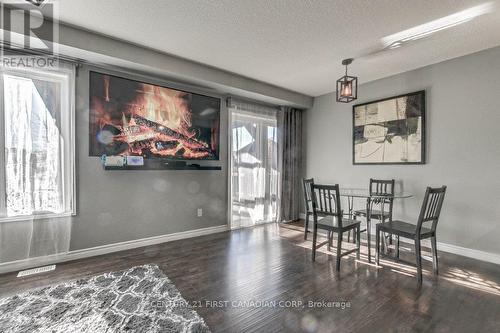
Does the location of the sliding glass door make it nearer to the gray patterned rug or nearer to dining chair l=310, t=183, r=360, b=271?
dining chair l=310, t=183, r=360, b=271

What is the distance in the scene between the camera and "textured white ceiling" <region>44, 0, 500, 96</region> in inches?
84.9

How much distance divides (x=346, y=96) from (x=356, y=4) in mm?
988

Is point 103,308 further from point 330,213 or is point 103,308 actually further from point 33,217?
point 330,213

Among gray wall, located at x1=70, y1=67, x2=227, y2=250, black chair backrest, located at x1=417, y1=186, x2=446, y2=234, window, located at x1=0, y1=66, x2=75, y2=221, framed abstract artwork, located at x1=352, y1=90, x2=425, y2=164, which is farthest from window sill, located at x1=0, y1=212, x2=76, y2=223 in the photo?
framed abstract artwork, located at x1=352, y1=90, x2=425, y2=164

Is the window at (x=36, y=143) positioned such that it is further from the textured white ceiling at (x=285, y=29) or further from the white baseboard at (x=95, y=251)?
the textured white ceiling at (x=285, y=29)

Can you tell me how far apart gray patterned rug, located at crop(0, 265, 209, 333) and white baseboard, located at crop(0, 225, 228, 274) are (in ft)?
2.15

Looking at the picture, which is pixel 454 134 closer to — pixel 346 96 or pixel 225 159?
pixel 346 96

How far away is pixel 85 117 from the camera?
2.95 metres

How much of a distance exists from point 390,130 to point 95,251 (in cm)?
457

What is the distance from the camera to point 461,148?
3141 mm

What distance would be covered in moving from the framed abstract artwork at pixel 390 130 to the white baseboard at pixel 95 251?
2980 mm

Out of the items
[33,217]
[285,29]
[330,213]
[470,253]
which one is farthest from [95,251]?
[470,253]

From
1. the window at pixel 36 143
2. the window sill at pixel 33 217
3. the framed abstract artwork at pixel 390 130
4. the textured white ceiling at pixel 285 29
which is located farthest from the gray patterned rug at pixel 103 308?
the framed abstract artwork at pixel 390 130

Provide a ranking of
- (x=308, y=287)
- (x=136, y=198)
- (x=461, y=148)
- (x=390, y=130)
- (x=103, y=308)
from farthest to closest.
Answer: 1. (x=390, y=130)
2. (x=136, y=198)
3. (x=461, y=148)
4. (x=308, y=287)
5. (x=103, y=308)
